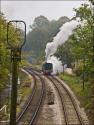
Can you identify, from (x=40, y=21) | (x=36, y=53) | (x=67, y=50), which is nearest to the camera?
(x=67, y=50)

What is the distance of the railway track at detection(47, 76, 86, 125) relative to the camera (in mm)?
32078

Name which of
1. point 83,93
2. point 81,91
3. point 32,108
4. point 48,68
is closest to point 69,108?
point 32,108

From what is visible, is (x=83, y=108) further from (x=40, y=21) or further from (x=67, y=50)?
(x=40, y=21)

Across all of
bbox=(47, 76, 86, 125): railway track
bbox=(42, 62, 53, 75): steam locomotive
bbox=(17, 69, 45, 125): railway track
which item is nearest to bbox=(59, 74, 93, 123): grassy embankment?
bbox=(47, 76, 86, 125): railway track

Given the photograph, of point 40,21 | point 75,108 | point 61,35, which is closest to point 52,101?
point 75,108

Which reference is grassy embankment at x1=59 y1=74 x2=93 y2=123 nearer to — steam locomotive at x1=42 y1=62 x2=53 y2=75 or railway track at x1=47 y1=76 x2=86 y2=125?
railway track at x1=47 y1=76 x2=86 y2=125

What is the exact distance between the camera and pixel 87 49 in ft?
136

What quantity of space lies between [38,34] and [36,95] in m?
104

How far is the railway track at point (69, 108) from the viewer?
32.1m

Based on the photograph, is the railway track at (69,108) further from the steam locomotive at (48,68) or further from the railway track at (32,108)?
the steam locomotive at (48,68)

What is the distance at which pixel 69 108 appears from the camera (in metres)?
38.7

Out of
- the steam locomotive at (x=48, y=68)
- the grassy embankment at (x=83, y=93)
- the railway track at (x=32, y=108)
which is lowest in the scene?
the railway track at (x=32, y=108)

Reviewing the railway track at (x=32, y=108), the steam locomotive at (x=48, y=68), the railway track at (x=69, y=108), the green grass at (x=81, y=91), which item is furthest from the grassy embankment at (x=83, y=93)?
the steam locomotive at (x=48, y=68)

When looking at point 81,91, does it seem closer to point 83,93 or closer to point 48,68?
point 83,93
